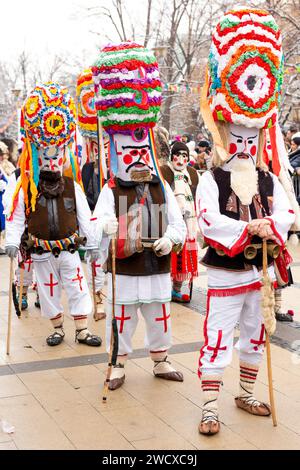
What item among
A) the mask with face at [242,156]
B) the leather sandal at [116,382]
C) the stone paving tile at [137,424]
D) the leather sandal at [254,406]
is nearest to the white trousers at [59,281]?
the leather sandal at [116,382]

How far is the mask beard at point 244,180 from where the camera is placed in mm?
4125

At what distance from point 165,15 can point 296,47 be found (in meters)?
9.05

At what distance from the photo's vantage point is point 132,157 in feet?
15.8

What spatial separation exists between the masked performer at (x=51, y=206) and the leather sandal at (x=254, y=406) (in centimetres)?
179

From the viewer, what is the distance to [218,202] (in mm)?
4129

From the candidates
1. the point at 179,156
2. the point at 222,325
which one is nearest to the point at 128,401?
the point at 222,325

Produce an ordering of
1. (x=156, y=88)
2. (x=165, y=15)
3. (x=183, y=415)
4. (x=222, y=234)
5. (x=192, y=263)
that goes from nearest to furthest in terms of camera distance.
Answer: (x=222, y=234) < (x=183, y=415) < (x=156, y=88) < (x=192, y=263) < (x=165, y=15)

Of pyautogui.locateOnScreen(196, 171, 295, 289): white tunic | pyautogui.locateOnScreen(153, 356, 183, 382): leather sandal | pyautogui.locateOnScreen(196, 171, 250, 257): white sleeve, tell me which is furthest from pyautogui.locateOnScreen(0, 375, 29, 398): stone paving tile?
pyautogui.locateOnScreen(196, 171, 250, 257): white sleeve

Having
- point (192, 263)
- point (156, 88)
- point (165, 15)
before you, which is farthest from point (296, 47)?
point (156, 88)

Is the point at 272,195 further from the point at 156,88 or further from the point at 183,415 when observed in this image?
the point at 183,415

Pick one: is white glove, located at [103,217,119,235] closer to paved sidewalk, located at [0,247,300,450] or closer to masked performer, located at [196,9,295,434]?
masked performer, located at [196,9,295,434]

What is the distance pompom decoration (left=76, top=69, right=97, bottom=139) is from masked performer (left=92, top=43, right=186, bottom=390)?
2078mm

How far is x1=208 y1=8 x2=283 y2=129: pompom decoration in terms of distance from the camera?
13.4 feet

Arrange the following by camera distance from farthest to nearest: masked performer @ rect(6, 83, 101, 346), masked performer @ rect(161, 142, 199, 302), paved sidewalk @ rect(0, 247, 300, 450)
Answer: masked performer @ rect(161, 142, 199, 302), masked performer @ rect(6, 83, 101, 346), paved sidewalk @ rect(0, 247, 300, 450)
